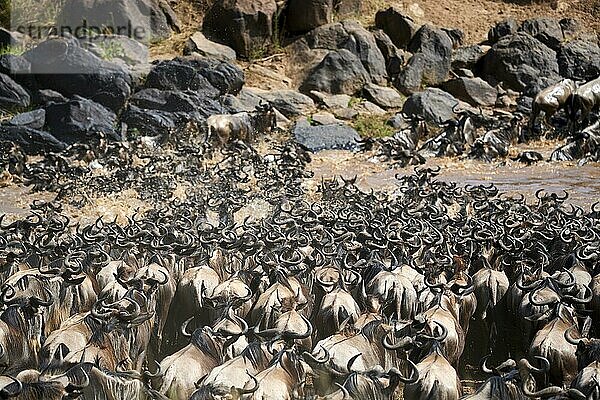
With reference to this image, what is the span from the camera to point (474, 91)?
22.7 metres

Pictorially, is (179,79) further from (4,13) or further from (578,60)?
(578,60)

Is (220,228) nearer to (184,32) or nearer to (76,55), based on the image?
(76,55)

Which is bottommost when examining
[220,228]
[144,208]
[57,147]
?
[57,147]

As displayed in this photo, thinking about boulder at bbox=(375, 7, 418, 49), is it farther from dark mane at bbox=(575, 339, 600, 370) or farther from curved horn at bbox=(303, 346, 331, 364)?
curved horn at bbox=(303, 346, 331, 364)

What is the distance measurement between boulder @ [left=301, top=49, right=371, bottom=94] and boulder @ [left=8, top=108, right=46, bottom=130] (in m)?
8.38

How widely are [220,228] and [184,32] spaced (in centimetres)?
1954

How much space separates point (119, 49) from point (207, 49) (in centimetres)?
284

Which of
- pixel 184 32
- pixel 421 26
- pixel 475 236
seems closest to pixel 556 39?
pixel 421 26

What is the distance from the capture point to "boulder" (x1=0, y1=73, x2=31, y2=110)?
1862cm

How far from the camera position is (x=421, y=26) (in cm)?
2580

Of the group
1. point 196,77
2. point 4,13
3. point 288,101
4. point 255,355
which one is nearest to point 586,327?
point 255,355

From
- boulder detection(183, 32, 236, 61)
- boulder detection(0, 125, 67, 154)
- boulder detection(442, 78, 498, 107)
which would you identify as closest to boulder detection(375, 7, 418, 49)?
boulder detection(442, 78, 498, 107)

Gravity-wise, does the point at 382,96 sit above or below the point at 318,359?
below

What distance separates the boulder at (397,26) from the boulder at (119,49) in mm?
8407
